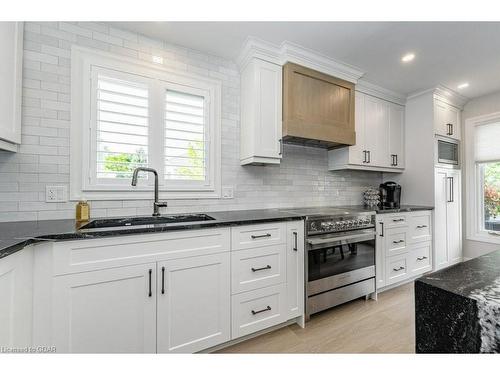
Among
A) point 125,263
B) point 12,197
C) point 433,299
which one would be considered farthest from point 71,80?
point 433,299

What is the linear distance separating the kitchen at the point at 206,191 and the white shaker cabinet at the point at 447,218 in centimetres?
7

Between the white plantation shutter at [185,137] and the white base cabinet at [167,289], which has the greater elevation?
the white plantation shutter at [185,137]

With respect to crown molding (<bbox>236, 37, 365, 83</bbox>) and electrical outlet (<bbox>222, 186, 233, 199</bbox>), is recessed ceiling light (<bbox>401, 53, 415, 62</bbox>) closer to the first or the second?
crown molding (<bbox>236, 37, 365, 83</bbox>)

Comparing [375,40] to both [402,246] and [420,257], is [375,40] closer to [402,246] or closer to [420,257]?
[402,246]

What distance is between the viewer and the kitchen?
1.27 metres

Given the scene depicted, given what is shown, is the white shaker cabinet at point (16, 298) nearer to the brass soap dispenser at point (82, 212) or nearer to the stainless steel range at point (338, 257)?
the brass soap dispenser at point (82, 212)

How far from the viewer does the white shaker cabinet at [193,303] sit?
1.41 metres

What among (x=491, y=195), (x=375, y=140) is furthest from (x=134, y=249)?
(x=491, y=195)

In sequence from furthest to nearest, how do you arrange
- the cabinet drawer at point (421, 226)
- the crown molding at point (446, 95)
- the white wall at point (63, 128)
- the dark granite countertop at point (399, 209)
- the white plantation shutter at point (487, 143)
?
the white plantation shutter at point (487, 143) → the crown molding at point (446, 95) → the cabinet drawer at point (421, 226) → the dark granite countertop at point (399, 209) → the white wall at point (63, 128)

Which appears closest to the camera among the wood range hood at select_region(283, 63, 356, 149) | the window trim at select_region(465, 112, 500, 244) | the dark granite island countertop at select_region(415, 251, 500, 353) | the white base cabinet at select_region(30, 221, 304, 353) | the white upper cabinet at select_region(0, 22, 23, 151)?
the dark granite island countertop at select_region(415, 251, 500, 353)

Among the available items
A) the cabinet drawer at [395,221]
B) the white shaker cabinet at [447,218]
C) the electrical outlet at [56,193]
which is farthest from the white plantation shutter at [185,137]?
the white shaker cabinet at [447,218]

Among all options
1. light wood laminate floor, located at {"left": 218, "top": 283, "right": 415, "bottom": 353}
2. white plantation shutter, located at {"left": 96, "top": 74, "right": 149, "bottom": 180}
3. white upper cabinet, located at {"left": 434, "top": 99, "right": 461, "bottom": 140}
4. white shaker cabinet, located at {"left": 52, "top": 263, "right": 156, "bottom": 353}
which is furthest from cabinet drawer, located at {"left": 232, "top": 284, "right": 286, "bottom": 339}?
white upper cabinet, located at {"left": 434, "top": 99, "right": 461, "bottom": 140}

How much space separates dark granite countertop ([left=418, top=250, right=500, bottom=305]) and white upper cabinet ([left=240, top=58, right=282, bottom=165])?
1.69 m

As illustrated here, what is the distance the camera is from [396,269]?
259cm
